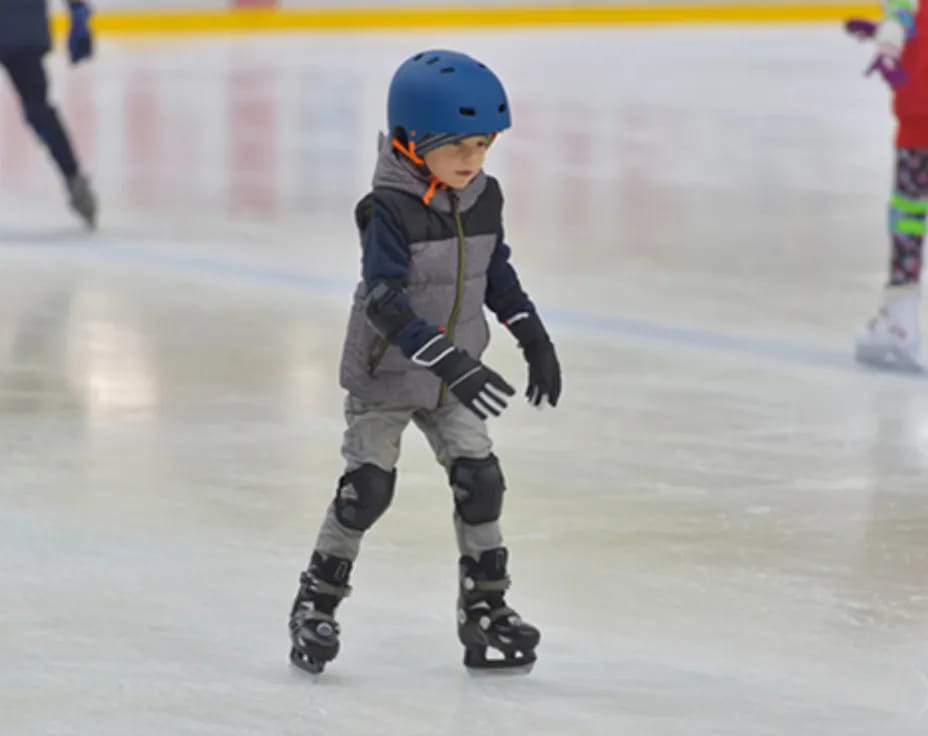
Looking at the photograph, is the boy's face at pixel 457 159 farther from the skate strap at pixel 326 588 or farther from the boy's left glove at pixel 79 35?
the boy's left glove at pixel 79 35

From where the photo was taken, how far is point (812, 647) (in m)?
3.11

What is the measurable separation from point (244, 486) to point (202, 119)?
882 cm

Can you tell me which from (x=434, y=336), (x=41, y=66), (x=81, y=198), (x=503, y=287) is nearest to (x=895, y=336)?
(x=503, y=287)

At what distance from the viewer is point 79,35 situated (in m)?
8.02

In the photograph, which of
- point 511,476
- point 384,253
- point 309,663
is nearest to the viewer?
point 384,253

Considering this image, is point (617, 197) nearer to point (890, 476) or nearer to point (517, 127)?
point (517, 127)

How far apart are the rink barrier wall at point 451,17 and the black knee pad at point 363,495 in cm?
1647

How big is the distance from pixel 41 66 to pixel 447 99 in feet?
17.6

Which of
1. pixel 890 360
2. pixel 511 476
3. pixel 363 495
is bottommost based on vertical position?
pixel 890 360

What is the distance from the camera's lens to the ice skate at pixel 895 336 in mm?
5562

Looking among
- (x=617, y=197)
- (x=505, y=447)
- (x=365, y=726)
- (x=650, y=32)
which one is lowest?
(x=650, y=32)

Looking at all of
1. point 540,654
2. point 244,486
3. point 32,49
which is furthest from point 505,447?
point 32,49

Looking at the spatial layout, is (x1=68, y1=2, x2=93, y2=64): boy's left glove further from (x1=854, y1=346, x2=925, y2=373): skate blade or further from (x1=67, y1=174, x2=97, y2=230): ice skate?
(x1=854, y1=346, x2=925, y2=373): skate blade

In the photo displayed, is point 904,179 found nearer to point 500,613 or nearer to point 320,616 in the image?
point 500,613
